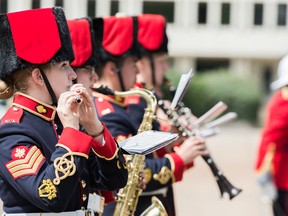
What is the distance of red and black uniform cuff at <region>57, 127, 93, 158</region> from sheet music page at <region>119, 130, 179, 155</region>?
238 mm

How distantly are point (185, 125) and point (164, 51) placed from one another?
2.41ft

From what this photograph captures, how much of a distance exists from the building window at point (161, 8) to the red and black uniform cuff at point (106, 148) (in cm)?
4369

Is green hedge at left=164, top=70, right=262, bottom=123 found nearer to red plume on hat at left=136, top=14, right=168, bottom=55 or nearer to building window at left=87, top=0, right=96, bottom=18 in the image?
building window at left=87, top=0, right=96, bottom=18

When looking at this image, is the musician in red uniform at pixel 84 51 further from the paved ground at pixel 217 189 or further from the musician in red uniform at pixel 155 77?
the paved ground at pixel 217 189

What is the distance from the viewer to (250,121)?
31.9 metres

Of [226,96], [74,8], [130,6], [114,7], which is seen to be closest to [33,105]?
[226,96]

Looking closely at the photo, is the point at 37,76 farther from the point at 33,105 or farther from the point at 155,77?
the point at 155,77

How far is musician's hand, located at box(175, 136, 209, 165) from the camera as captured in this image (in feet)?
17.8

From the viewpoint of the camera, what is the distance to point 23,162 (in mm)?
3461

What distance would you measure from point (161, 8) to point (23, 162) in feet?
150

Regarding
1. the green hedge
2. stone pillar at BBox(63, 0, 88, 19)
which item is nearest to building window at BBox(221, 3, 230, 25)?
stone pillar at BBox(63, 0, 88, 19)

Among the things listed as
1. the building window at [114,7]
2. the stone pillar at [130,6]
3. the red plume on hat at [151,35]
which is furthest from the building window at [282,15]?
the red plume on hat at [151,35]

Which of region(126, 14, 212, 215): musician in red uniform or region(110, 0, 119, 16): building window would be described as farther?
region(110, 0, 119, 16): building window

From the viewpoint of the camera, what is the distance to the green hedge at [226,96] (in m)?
31.5
